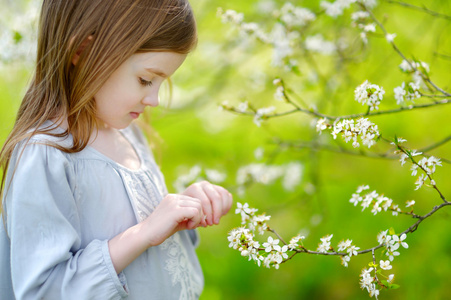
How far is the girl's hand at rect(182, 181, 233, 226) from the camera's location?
4.50 feet

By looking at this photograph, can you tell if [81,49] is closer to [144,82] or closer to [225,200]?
[144,82]

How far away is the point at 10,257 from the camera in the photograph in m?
1.26

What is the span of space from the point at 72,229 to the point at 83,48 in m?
0.48

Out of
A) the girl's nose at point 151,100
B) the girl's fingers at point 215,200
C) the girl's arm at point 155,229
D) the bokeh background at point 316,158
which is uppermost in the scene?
the girl's nose at point 151,100

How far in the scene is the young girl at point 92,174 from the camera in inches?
45.8

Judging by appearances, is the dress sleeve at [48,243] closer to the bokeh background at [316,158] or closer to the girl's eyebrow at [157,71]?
the girl's eyebrow at [157,71]

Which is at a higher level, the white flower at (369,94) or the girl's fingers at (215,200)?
the white flower at (369,94)

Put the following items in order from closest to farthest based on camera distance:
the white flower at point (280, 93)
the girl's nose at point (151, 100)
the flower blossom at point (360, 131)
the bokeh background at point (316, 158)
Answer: the flower blossom at point (360, 131) → the girl's nose at point (151, 100) → the white flower at point (280, 93) → the bokeh background at point (316, 158)

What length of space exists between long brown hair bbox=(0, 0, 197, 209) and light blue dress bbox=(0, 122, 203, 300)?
0.22 ft

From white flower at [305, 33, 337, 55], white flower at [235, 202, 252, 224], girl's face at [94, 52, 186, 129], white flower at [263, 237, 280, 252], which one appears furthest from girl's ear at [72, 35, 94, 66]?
white flower at [305, 33, 337, 55]

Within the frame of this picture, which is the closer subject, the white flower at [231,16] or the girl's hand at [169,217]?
the girl's hand at [169,217]

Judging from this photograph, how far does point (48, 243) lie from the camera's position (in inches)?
45.7

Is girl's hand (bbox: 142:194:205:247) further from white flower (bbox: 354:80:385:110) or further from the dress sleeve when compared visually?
white flower (bbox: 354:80:385:110)

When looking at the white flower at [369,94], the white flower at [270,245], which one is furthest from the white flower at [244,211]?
the white flower at [369,94]
